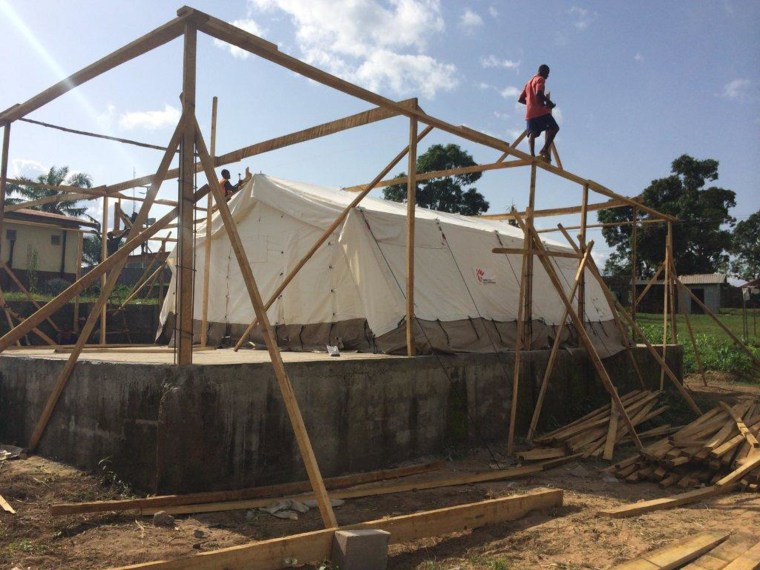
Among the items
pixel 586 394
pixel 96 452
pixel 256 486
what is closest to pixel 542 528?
pixel 256 486

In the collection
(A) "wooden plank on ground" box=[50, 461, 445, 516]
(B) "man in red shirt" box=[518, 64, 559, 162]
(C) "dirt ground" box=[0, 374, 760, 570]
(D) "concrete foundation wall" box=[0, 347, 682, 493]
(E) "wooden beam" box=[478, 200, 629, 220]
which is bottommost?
(C) "dirt ground" box=[0, 374, 760, 570]

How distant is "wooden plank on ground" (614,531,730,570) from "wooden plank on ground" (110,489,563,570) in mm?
1213

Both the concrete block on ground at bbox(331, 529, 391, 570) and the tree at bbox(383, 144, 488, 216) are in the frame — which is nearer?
the concrete block on ground at bbox(331, 529, 391, 570)

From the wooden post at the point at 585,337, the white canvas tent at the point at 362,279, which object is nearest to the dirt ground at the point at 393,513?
the wooden post at the point at 585,337

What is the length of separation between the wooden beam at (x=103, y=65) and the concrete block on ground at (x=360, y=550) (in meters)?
4.66

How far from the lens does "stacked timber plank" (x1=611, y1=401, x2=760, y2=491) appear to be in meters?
7.48

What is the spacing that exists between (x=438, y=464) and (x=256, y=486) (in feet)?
8.33

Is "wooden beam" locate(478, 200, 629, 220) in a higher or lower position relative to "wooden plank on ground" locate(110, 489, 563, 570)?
higher

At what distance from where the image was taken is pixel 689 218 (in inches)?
1471

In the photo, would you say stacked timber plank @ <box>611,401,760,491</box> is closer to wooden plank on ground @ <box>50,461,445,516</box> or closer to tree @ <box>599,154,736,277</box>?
wooden plank on ground @ <box>50,461,445,516</box>

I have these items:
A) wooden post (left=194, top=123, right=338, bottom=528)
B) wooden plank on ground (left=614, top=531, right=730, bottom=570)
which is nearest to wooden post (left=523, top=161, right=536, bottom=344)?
wooden plank on ground (left=614, top=531, right=730, bottom=570)

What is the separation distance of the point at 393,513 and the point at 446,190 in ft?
94.3

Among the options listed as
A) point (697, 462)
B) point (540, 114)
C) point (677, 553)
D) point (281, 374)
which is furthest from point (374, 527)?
point (540, 114)

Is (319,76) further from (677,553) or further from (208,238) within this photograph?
(677,553)
